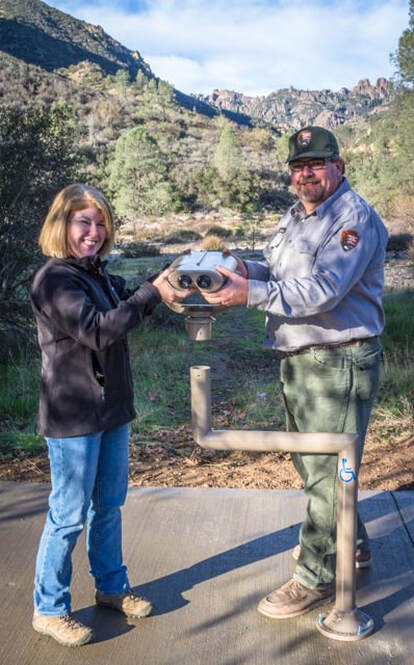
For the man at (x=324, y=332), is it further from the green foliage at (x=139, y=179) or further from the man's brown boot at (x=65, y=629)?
the green foliage at (x=139, y=179)

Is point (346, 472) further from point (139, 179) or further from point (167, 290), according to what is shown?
point (139, 179)

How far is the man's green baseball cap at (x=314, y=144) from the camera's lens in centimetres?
246

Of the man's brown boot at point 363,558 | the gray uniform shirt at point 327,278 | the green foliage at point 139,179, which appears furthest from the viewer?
the green foliage at point 139,179

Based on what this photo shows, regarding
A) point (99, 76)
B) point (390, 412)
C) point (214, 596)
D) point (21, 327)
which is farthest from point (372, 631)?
point (99, 76)

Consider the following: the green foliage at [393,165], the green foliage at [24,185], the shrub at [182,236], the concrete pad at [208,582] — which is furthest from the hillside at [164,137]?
the concrete pad at [208,582]

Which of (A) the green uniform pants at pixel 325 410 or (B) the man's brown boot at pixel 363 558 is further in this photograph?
(B) the man's brown boot at pixel 363 558

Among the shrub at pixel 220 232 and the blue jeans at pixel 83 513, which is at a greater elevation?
the shrub at pixel 220 232

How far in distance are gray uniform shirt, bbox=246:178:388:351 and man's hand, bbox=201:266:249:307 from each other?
0.13 feet

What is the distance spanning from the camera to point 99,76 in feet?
Answer: 230

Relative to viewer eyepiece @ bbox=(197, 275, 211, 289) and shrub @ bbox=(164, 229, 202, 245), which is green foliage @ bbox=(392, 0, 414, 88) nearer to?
shrub @ bbox=(164, 229, 202, 245)

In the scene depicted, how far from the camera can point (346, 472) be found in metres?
2.36

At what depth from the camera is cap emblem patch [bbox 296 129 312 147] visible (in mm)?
2475

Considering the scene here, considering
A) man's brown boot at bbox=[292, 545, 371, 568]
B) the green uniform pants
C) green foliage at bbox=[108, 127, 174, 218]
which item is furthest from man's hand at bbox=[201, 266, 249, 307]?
green foliage at bbox=[108, 127, 174, 218]

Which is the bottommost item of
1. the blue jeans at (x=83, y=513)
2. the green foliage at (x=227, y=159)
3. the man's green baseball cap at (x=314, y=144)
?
the blue jeans at (x=83, y=513)
